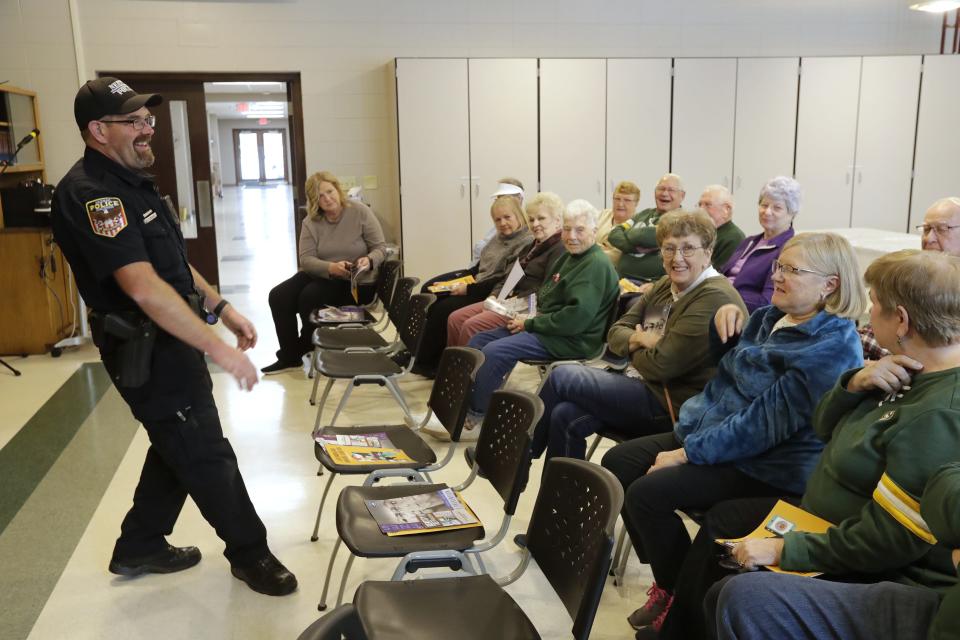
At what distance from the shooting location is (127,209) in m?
2.31

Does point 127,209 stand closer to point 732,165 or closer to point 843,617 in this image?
point 843,617

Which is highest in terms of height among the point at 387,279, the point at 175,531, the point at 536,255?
the point at 536,255

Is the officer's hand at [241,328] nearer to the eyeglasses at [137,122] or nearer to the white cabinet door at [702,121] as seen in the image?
the eyeglasses at [137,122]

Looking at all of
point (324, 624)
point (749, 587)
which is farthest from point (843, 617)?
point (324, 624)

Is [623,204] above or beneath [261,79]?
beneath

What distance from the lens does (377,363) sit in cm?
382

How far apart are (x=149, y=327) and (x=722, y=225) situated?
10.3 feet

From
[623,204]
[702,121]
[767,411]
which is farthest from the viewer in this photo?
[702,121]

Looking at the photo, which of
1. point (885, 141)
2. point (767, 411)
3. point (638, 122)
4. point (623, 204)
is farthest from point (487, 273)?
point (885, 141)

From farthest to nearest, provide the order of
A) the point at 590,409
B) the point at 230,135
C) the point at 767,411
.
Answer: the point at 230,135, the point at 590,409, the point at 767,411

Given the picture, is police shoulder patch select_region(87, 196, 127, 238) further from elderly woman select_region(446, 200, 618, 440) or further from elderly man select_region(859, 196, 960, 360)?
elderly man select_region(859, 196, 960, 360)

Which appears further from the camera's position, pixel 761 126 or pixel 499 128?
pixel 761 126

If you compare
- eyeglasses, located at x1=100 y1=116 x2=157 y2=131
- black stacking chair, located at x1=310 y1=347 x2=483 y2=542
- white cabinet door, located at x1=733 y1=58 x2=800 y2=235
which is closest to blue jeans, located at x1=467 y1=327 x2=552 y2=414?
black stacking chair, located at x1=310 y1=347 x2=483 y2=542

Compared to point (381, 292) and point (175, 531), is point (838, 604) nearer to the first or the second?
point (175, 531)
